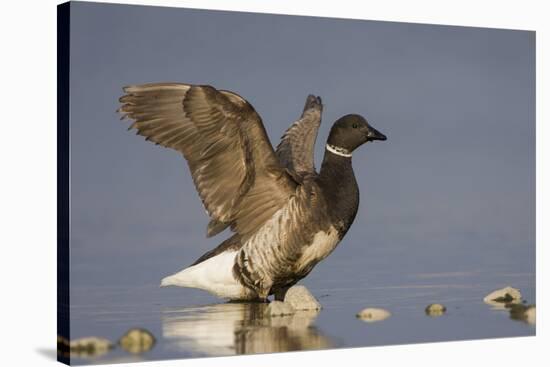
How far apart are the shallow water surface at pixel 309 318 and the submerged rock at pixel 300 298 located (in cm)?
5

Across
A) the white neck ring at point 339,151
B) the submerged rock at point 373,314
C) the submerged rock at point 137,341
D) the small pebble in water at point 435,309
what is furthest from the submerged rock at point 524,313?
the submerged rock at point 137,341

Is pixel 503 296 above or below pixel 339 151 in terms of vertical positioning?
below

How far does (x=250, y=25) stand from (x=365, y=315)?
226 centimetres

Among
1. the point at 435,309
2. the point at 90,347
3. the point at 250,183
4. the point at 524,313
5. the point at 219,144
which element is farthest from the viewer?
the point at 524,313

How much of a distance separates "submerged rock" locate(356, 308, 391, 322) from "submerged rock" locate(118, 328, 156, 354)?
171 centimetres

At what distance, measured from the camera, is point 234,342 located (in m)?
8.05

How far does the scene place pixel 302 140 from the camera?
8.77 meters

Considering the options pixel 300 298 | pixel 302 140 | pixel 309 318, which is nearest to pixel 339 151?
pixel 302 140

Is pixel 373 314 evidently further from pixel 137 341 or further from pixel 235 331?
pixel 137 341

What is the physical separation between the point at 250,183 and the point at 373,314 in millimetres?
1378

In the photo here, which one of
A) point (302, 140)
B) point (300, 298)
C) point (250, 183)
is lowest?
point (300, 298)

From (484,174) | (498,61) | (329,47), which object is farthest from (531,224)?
(329,47)

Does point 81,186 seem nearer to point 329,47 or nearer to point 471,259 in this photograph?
point 329,47

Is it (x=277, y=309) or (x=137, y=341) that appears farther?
(x=277, y=309)
